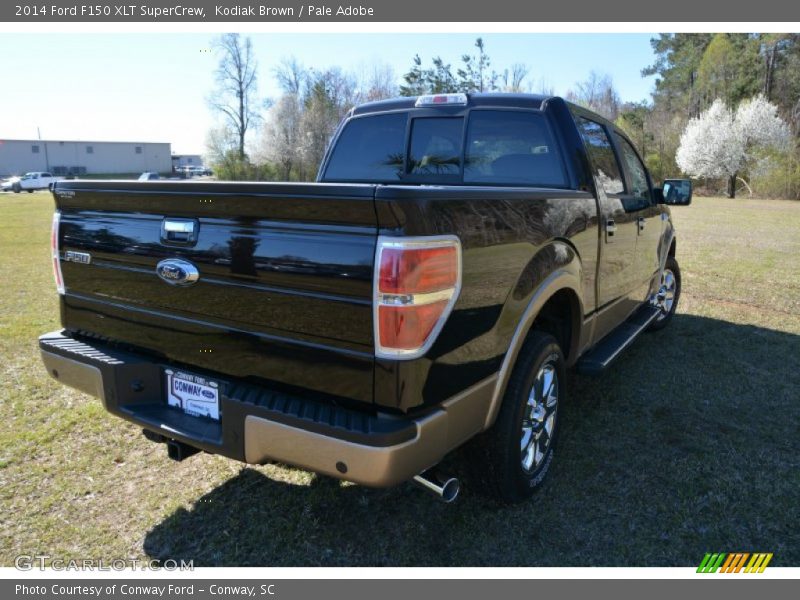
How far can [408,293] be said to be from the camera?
1.91m

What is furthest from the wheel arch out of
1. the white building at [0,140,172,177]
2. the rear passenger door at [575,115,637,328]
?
the white building at [0,140,172,177]

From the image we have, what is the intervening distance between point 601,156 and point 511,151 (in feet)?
2.40

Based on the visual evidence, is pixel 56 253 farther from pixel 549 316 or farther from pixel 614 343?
pixel 614 343

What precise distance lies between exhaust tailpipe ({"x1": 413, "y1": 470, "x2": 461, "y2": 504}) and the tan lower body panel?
17 centimetres

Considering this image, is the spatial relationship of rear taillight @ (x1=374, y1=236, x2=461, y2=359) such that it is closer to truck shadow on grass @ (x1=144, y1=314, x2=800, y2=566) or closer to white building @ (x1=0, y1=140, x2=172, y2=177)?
truck shadow on grass @ (x1=144, y1=314, x2=800, y2=566)

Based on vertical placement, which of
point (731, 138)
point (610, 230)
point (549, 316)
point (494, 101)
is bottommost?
point (549, 316)

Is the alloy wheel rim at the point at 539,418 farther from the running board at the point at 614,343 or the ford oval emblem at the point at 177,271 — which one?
the ford oval emblem at the point at 177,271

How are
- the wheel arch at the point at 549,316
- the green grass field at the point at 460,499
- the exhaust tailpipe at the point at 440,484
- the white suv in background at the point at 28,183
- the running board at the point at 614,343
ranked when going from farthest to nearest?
1. the white suv in background at the point at 28,183
2. the running board at the point at 614,343
3. the green grass field at the point at 460,499
4. the wheel arch at the point at 549,316
5. the exhaust tailpipe at the point at 440,484

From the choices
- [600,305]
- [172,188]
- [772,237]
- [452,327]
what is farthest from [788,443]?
[772,237]

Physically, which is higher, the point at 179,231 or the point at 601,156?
the point at 601,156

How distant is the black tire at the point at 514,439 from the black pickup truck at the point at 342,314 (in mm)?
10

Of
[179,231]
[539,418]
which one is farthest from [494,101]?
[179,231]

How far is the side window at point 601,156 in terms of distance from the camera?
12.3 ft

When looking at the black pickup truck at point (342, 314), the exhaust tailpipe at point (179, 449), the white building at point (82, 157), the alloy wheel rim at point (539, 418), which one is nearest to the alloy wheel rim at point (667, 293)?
the black pickup truck at point (342, 314)
